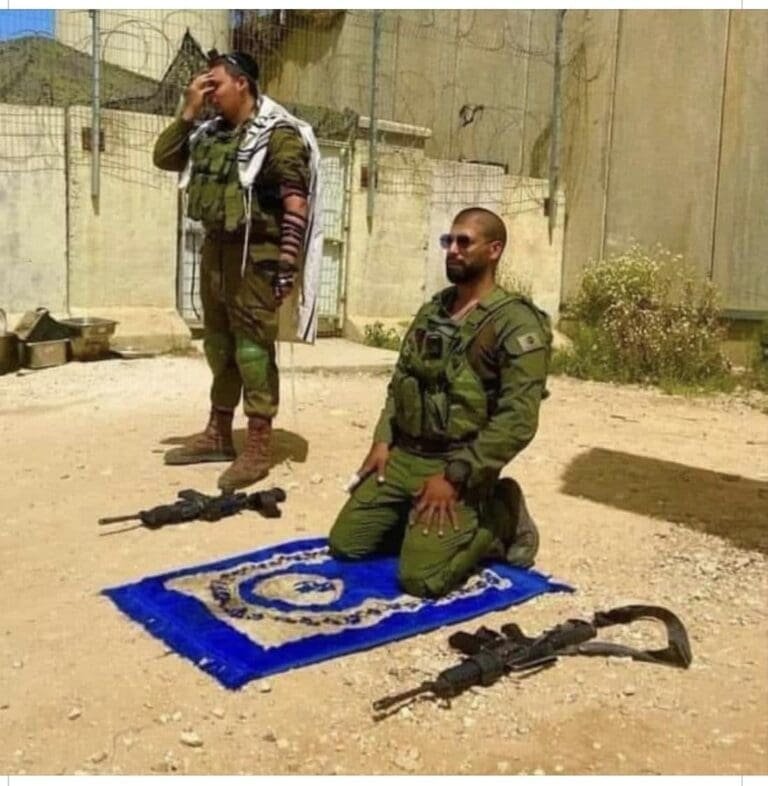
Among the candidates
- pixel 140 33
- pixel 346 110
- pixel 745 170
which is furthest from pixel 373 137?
pixel 745 170

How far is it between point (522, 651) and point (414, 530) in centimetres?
72

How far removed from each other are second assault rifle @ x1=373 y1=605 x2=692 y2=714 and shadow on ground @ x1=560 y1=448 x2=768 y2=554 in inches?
45.3

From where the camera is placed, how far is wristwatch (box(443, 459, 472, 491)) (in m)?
3.47

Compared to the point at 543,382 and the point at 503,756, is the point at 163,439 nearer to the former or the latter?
the point at 543,382

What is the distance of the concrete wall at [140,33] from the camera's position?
1017 cm

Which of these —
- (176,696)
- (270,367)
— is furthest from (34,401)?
(176,696)

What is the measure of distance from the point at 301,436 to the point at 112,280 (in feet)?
11.4

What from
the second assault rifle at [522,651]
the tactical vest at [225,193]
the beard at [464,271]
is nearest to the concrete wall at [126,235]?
the tactical vest at [225,193]

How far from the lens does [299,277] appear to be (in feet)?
15.9

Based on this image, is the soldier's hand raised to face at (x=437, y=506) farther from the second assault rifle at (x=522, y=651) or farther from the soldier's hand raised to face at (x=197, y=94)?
the soldier's hand raised to face at (x=197, y=94)

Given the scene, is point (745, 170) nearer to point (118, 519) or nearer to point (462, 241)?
point (462, 241)

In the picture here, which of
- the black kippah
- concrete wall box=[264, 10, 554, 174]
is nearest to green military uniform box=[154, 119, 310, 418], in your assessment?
the black kippah

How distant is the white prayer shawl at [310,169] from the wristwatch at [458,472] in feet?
5.39

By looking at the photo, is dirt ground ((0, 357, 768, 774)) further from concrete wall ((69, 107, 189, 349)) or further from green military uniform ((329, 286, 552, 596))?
concrete wall ((69, 107, 189, 349))
